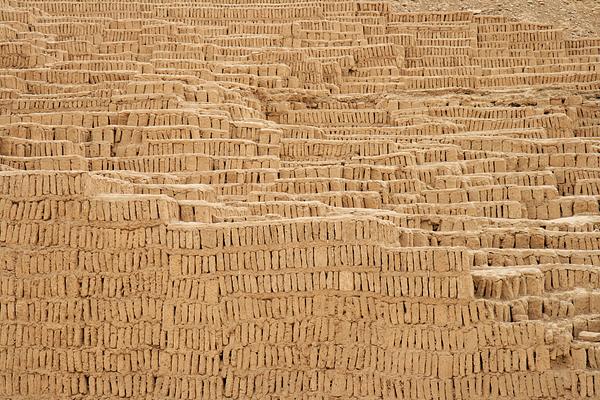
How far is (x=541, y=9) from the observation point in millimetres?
12039

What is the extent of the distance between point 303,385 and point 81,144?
2991mm

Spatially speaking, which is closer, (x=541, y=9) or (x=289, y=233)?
(x=289, y=233)

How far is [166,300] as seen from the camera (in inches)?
259

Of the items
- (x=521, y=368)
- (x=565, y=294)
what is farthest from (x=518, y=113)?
(x=521, y=368)

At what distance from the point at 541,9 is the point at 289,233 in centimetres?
679

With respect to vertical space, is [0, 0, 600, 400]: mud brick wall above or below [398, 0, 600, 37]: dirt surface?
below

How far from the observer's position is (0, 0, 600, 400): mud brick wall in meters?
6.46

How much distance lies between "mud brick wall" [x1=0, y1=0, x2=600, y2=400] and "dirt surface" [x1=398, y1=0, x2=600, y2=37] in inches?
77.2

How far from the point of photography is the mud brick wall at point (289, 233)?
6.46m

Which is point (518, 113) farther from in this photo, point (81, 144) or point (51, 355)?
point (51, 355)

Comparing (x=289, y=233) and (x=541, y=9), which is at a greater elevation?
(x=541, y=9)

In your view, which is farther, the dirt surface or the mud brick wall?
the dirt surface

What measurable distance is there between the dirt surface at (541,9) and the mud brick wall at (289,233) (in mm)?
1961

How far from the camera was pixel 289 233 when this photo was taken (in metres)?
6.56
